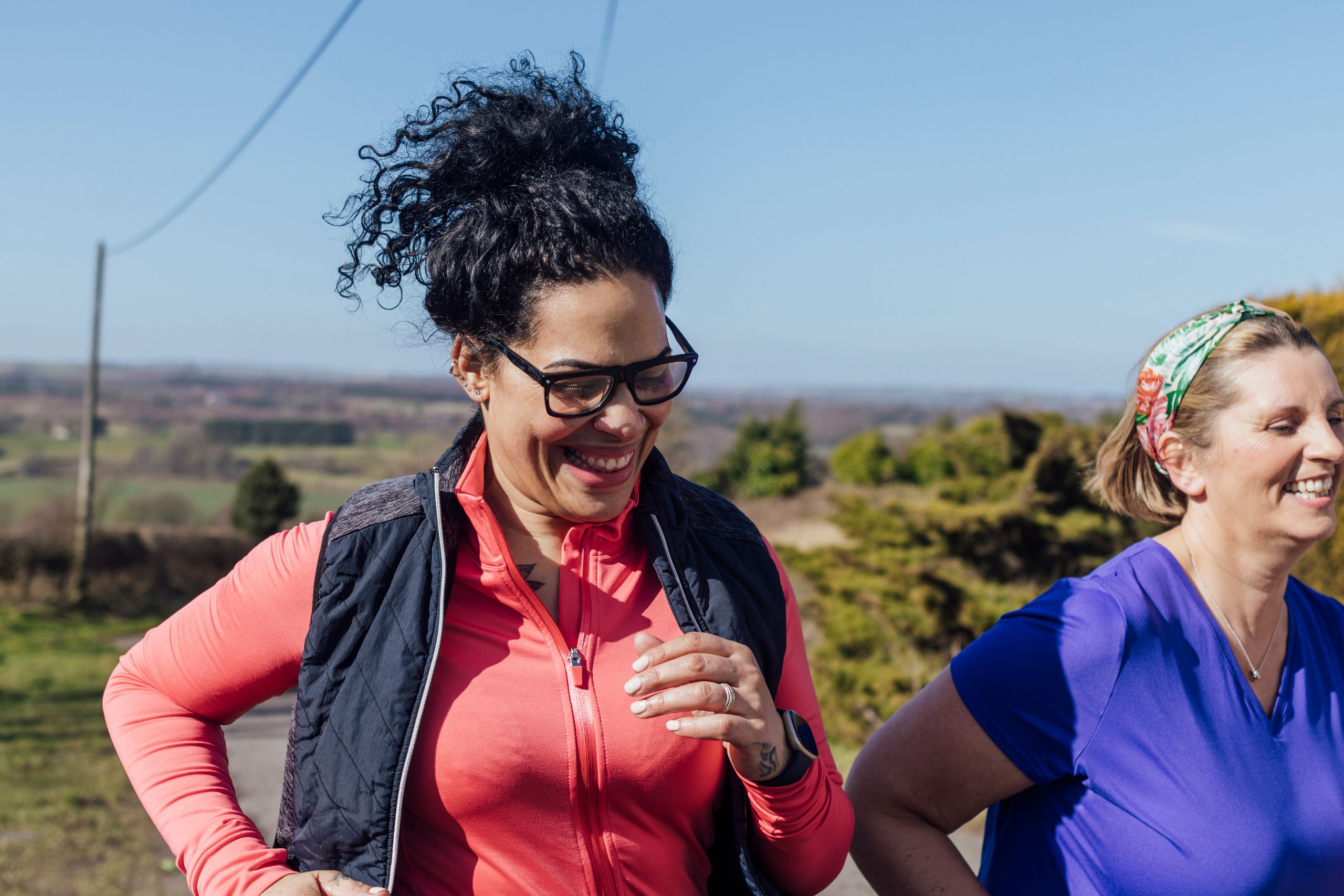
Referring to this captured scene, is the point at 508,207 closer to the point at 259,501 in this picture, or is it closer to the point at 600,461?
the point at 600,461

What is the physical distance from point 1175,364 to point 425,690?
1.59 metres

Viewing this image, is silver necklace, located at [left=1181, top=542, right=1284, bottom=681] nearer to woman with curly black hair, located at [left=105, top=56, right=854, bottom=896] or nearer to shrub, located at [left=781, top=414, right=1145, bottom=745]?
woman with curly black hair, located at [left=105, top=56, right=854, bottom=896]

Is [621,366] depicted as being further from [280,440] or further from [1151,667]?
[280,440]

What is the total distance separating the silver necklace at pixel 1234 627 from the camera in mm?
1848

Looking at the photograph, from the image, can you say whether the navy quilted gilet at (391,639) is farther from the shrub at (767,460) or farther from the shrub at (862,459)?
the shrub at (767,460)

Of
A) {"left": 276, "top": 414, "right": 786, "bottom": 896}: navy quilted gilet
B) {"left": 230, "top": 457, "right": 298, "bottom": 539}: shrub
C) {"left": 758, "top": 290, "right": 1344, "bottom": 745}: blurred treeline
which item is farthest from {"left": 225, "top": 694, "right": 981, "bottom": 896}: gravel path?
{"left": 230, "top": 457, "right": 298, "bottom": 539}: shrub

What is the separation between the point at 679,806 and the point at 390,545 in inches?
24.7

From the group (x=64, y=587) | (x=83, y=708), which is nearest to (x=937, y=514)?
(x=83, y=708)

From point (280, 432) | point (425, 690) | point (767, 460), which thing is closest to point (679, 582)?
point (425, 690)

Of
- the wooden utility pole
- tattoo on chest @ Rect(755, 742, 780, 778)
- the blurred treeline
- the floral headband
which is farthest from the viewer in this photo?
the wooden utility pole

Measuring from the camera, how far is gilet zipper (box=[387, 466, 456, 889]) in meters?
1.43

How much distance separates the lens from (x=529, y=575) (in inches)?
65.9

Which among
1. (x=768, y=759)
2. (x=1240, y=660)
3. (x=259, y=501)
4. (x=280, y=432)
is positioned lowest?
(x=259, y=501)

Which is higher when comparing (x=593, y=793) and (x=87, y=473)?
(x=593, y=793)
